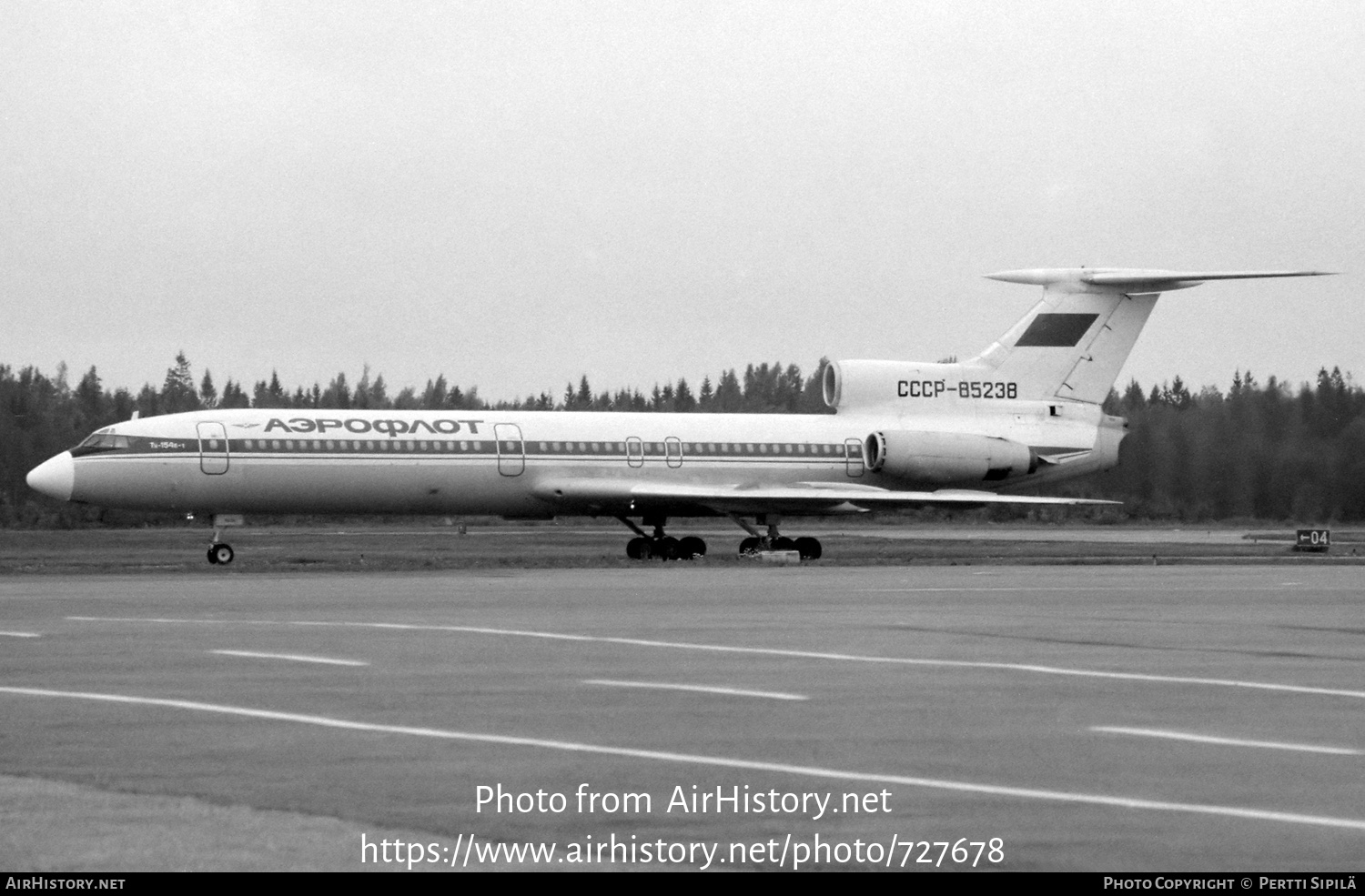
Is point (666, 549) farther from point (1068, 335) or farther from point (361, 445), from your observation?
A: point (1068, 335)

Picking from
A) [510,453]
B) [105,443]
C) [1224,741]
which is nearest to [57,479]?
[105,443]

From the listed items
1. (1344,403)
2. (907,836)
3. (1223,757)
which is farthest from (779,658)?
(1344,403)

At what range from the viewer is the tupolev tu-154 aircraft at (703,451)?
35500mm

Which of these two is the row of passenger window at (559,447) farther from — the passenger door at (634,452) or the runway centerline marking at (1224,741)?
the runway centerline marking at (1224,741)

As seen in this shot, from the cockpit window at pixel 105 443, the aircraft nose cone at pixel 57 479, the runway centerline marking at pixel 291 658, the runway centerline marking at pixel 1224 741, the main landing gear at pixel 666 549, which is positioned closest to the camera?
the runway centerline marking at pixel 1224 741

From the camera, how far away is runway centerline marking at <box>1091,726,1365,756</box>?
9.51 metres

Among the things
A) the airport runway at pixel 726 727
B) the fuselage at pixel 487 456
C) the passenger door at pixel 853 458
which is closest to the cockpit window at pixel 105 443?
the fuselage at pixel 487 456

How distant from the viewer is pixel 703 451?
3956cm

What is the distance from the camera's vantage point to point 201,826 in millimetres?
7305

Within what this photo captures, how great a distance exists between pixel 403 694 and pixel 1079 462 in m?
32.7

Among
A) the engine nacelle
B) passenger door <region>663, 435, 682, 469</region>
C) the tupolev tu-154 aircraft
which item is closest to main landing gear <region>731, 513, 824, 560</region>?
the tupolev tu-154 aircraft

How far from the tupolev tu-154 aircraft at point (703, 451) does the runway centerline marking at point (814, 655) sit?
17.1 meters

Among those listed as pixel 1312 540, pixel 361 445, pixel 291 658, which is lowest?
pixel 1312 540

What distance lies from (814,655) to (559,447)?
24.2 metres
